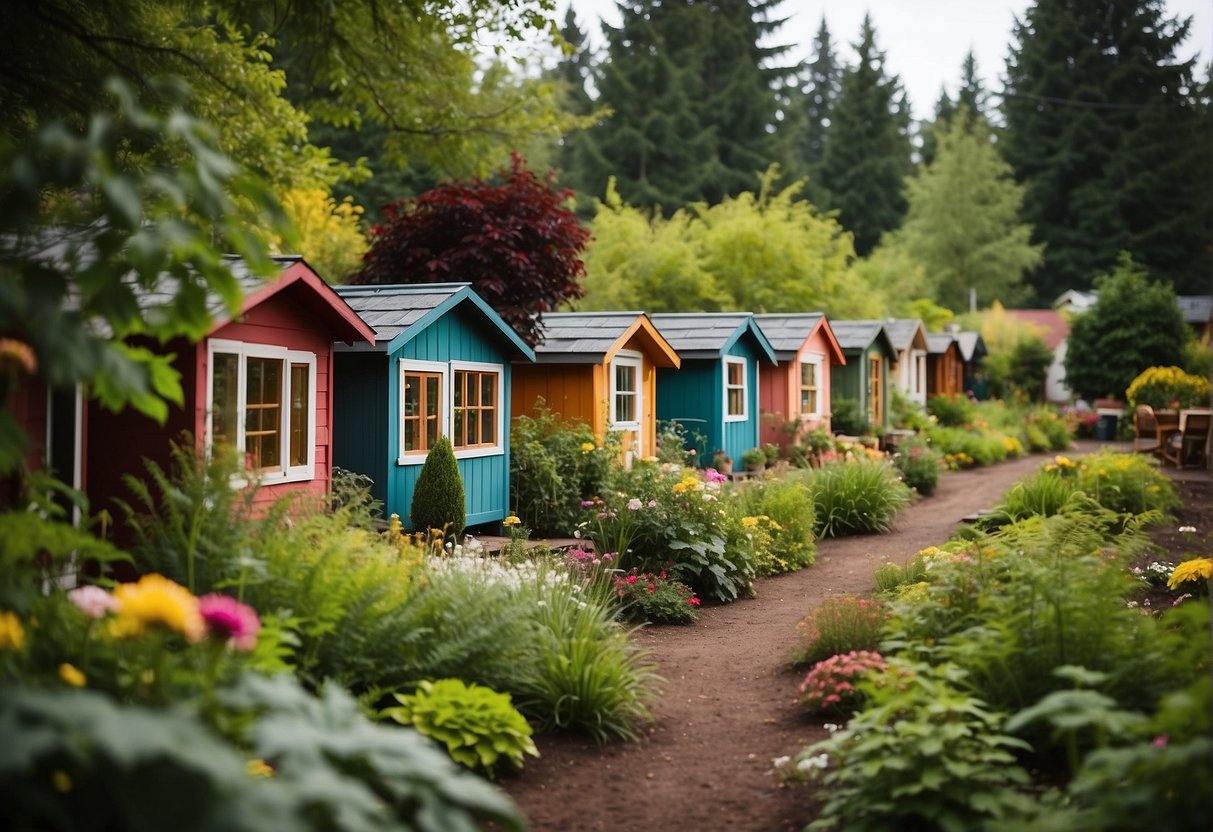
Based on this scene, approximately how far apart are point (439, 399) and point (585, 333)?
4.11 m

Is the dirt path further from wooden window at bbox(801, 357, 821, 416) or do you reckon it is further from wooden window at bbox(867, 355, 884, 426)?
wooden window at bbox(867, 355, 884, 426)

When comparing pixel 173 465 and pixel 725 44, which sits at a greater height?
pixel 725 44

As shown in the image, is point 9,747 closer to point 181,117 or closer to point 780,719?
point 181,117

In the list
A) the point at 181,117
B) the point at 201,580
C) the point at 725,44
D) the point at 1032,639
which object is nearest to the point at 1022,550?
the point at 1032,639

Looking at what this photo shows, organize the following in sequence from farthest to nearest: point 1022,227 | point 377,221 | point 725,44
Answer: point 1022,227 < point 725,44 < point 377,221

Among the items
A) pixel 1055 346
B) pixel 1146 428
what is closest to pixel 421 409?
pixel 1146 428

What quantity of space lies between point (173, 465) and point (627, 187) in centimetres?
3373

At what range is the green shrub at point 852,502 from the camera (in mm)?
14422

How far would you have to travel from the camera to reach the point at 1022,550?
6.51 meters

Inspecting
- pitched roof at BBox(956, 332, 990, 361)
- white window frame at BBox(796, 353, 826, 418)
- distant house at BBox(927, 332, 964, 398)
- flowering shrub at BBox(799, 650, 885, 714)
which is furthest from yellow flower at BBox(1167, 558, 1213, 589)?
pitched roof at BBox(956, 332, 990, 361)

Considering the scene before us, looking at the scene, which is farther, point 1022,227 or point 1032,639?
point 1022,227

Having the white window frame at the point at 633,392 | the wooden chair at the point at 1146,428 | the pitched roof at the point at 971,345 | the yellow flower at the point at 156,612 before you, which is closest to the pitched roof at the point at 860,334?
the wooden chair at the point at 1146,428

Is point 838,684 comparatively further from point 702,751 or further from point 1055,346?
point 1055,346

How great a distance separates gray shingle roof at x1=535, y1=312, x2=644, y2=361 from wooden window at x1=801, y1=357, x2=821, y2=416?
6.42 m
